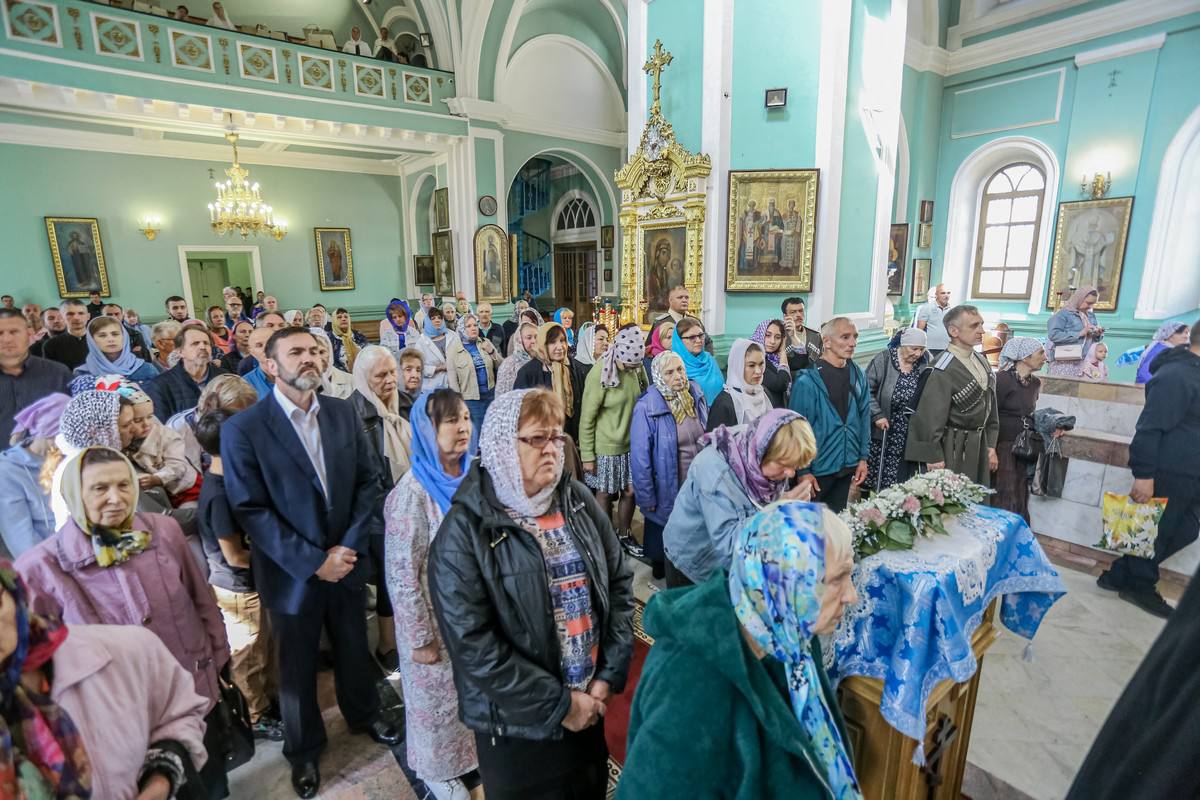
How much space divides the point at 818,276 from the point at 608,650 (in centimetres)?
677

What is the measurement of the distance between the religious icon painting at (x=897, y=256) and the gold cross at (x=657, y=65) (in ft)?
21.7

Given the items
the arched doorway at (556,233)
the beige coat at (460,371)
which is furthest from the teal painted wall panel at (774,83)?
the arched doorway at (556,233)

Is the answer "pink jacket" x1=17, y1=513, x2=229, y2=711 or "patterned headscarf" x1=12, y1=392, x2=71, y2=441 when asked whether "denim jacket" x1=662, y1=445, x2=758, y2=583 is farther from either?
"patterned headscarf" x1=12, y1=392, x2=71, y2=441

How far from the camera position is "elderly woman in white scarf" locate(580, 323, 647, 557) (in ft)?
13.9

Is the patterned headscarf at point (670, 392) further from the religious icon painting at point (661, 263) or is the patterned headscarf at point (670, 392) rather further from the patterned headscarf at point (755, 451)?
the religious icon painting at point (661, 263)

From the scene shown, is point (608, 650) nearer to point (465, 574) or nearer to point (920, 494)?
point (465, 574)

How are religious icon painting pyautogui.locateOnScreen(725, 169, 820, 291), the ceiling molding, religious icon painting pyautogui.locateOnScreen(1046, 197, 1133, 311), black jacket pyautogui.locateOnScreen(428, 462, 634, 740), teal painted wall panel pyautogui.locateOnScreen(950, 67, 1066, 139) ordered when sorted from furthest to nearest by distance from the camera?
the ceiling molding → teal painted wall panel pyautogui.locateOnScreen(950, 67, 1066, 139) → religious icon painting pyautogui.locateOnScreen(1046, 197, 1133, 311) → religious icon painting pyautogui.locateOnScreen(725, 169, 820, 291) → black jacket pyautogui.locateOnScreen(428, 462, 634, 740)

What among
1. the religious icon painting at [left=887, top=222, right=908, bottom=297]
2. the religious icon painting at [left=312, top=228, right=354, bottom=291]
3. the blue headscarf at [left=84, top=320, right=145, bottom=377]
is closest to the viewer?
the blue headscarf at [left=84, top=320, right=145, bottom=377]

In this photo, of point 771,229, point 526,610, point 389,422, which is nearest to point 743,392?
point 389,422

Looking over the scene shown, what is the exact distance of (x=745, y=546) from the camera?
141cm

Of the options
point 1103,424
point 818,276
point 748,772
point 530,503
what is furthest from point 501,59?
point 748,772

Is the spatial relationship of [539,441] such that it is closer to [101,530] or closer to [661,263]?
[101,530]

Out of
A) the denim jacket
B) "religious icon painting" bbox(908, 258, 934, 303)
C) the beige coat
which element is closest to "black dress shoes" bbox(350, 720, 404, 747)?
the denim jacket

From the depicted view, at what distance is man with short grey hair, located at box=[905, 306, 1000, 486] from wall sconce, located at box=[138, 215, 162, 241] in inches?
587
